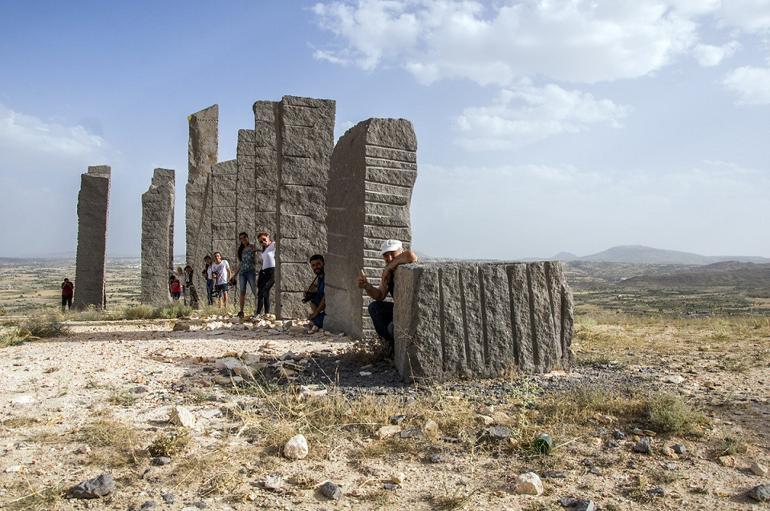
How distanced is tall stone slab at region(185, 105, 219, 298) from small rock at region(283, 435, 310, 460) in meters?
14.8

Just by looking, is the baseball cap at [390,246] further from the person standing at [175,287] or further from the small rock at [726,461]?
the person standing at [175,287]

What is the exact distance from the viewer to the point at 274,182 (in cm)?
1376

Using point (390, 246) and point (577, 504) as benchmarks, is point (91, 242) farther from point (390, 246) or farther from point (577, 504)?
point (577, 504)

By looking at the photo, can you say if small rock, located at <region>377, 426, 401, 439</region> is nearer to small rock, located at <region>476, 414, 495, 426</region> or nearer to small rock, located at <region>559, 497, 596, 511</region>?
small rock, located at <region>476, 414, 495, 426</region>

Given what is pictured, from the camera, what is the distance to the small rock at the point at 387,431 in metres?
4.03

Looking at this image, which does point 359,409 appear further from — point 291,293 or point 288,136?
point 288,136

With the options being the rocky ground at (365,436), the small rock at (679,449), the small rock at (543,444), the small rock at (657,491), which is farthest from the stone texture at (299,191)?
the small rock at (657,491)

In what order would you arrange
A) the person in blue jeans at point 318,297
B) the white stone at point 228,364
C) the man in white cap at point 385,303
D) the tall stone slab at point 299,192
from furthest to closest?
the tall stone slab at point 299,192 < the person in blue jeans at point 318,297 < the man in white cap at point 385,303 < the white stone at point 228,364

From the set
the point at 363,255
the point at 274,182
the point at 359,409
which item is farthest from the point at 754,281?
the point at 359,409

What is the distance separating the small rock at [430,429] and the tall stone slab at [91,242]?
1281 cm

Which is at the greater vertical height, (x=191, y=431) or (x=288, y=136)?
(x=288, y=136)

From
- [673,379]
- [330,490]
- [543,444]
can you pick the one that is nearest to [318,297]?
[673,379]

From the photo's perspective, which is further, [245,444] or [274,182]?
[274,182]

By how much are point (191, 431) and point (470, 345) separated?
2.36m
